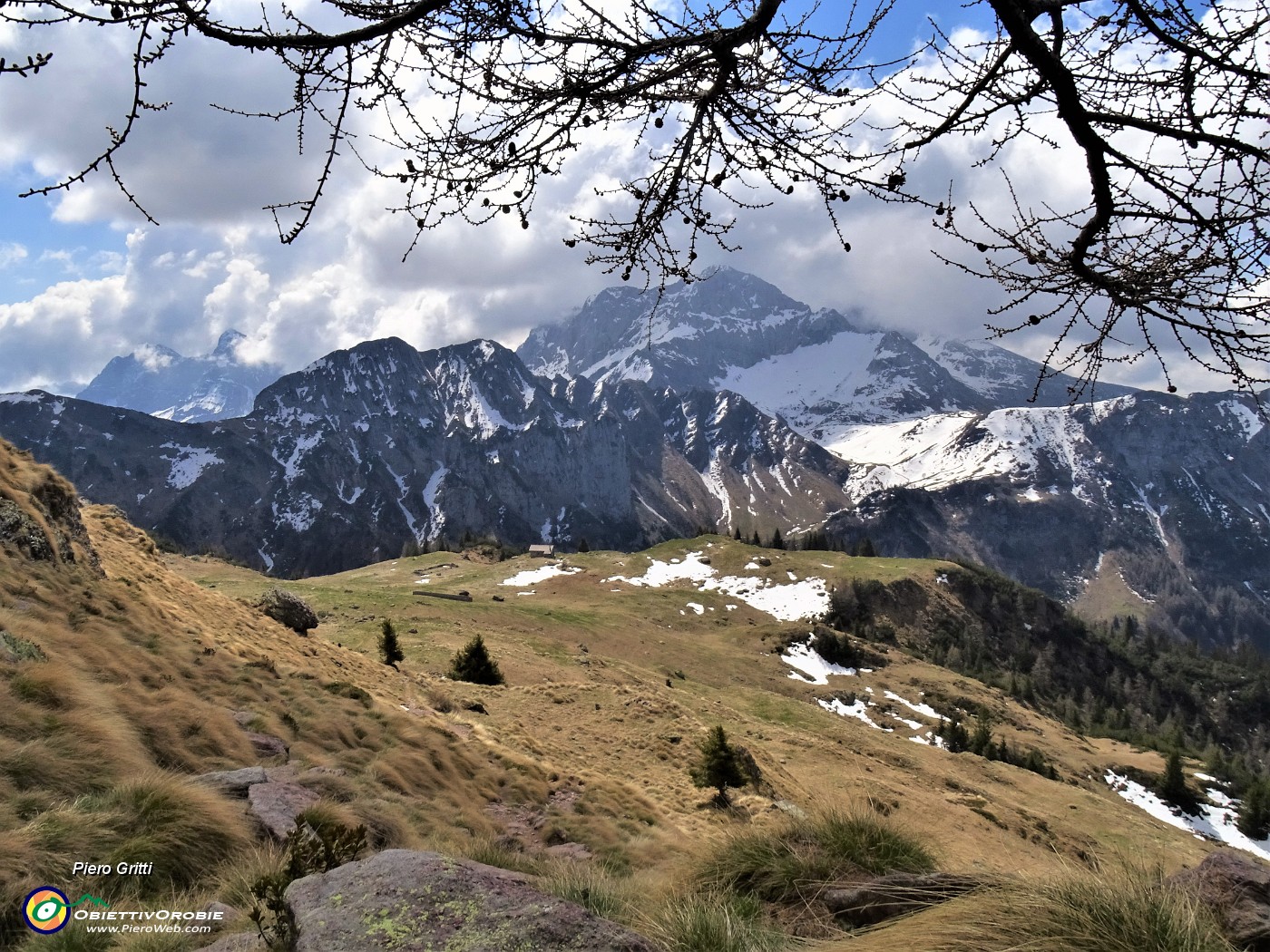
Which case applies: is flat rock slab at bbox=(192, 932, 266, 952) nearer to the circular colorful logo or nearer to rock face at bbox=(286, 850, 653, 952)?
rock face at bbox=(286, 850, 653, 952)

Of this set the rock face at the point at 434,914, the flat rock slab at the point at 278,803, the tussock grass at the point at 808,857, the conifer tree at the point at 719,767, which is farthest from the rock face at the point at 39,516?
the conifer tree at the point at 719,767

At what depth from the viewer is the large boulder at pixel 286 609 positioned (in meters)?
26.4

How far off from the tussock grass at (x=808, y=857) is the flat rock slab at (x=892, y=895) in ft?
0.96

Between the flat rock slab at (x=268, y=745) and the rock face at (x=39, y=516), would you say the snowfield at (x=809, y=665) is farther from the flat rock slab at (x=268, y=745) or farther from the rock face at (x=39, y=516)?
the flat rock slab at (x=268, y=745)

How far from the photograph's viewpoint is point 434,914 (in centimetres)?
387

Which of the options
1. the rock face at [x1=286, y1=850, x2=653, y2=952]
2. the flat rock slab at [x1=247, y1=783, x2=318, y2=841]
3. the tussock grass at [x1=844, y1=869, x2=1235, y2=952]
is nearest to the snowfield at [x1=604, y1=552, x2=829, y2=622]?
the flat rock slab at [x1=247, y1=783, x2=318, y2=841]

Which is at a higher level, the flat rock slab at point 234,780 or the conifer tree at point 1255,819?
the flat rock slab at point 234,780

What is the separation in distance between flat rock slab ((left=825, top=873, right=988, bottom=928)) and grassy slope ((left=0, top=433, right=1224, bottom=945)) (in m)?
0.65

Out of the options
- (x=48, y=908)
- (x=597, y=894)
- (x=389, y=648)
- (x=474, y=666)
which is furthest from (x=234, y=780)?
(x=474, y=666)

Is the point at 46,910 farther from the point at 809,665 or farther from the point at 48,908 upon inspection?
the point at 809,665

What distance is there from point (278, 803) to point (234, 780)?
84 centimetres

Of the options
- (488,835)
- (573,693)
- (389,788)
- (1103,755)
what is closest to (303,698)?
(389,788)

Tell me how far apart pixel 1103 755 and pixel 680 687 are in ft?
201

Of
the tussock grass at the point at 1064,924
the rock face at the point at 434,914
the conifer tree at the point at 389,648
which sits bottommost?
the conifer tree at the point at 389,648
